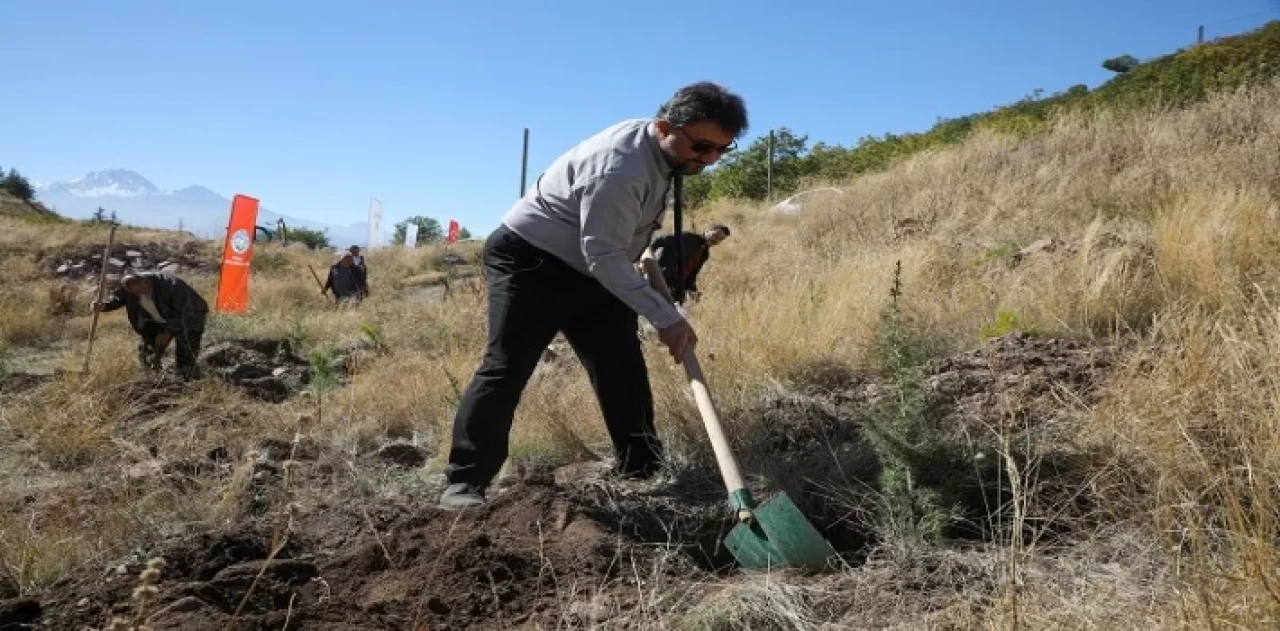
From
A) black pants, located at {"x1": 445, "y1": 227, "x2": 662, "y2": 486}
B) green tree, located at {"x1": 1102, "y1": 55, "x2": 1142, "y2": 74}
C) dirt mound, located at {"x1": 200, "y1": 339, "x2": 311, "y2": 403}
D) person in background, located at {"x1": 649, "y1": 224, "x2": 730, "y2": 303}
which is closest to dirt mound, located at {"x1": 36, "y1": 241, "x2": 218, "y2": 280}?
dirt mound, located at {"x1": 200, "y1": 339, "x2": 311, "y2": 403}

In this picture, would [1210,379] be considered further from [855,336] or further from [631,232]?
[855,336]

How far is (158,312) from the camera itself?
25.1 ft

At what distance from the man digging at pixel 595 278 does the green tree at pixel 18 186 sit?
189 feet

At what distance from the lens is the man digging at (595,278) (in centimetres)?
272

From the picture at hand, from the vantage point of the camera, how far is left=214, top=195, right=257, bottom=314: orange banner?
12391 millimetres

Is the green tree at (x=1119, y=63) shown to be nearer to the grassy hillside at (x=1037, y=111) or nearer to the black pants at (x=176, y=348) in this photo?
the grassy hillside at (x=1037, y=111)

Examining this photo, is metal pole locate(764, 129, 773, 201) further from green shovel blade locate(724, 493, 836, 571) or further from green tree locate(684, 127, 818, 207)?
green shovel blade locate(724, 493, 836, 571)

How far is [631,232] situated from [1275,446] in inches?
73.1

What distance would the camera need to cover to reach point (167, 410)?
18.0ft

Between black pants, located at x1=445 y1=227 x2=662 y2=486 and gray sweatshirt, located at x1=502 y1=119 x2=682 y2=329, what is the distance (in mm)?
110

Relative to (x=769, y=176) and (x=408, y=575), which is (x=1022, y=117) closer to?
(x=769, y=176)

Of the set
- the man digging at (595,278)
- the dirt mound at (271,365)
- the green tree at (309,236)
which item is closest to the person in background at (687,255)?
the dirt mound at (271,365)

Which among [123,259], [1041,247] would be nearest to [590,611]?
[1041,247]

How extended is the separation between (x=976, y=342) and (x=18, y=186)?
61.2 meters
